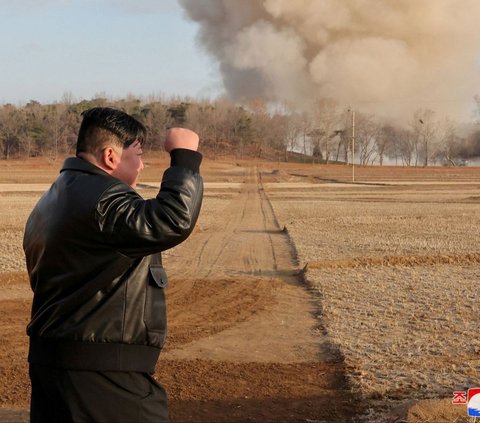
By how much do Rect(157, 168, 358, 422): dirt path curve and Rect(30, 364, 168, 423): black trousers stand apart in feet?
11.8

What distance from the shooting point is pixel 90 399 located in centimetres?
254

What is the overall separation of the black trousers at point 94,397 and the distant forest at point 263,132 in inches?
3177

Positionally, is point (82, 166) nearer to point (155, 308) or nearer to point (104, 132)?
point (104, 132)

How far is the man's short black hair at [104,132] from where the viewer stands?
2682 mm

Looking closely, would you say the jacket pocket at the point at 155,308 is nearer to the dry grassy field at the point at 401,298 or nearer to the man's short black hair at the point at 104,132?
the man's short black hair at the point at 104,132

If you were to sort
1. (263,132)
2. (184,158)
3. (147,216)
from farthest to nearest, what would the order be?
1. (263,132)
2. (184,158)
3. (147,216)

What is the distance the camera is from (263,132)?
100 metres

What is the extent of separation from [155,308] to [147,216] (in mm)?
339

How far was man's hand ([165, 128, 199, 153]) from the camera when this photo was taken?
2.65m

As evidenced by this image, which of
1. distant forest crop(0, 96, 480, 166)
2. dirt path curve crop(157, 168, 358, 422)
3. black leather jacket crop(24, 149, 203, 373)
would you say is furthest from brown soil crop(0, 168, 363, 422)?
distant forest crop(0, 96, 480, 166)

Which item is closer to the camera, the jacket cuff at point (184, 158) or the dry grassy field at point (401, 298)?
the jacket cuff at point (184, 158)

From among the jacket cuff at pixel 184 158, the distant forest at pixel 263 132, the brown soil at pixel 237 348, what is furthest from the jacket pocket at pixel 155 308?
the distant forest at pixel 263 132

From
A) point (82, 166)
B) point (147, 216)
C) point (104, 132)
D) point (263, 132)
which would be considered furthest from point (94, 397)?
point (263, 132)

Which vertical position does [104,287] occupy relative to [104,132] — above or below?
below
